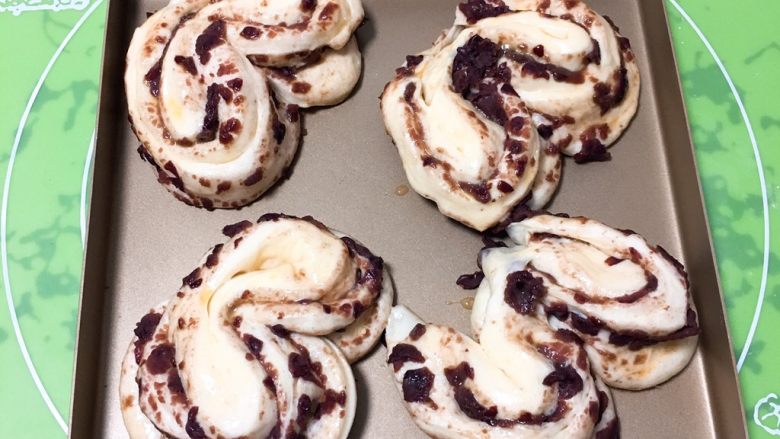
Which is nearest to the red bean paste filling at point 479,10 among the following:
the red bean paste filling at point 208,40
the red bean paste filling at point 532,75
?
the red bean paste filling at point 532,75

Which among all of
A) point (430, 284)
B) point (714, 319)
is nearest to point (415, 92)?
point (430, 284)

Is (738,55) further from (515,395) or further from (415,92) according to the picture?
(515,395)

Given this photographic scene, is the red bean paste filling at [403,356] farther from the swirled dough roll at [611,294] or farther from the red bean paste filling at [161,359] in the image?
the red bean paste filling at [161,359]

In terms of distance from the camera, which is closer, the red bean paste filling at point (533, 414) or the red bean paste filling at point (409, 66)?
the red bean paste filling at point (533, 414)

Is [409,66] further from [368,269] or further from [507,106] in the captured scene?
[368,269]

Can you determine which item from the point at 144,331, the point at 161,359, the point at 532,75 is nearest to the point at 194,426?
the point at 161,359

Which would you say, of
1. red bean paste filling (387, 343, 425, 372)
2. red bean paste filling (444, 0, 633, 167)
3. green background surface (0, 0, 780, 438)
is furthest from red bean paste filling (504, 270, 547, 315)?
green background surface (0, 0, 780, 438)
